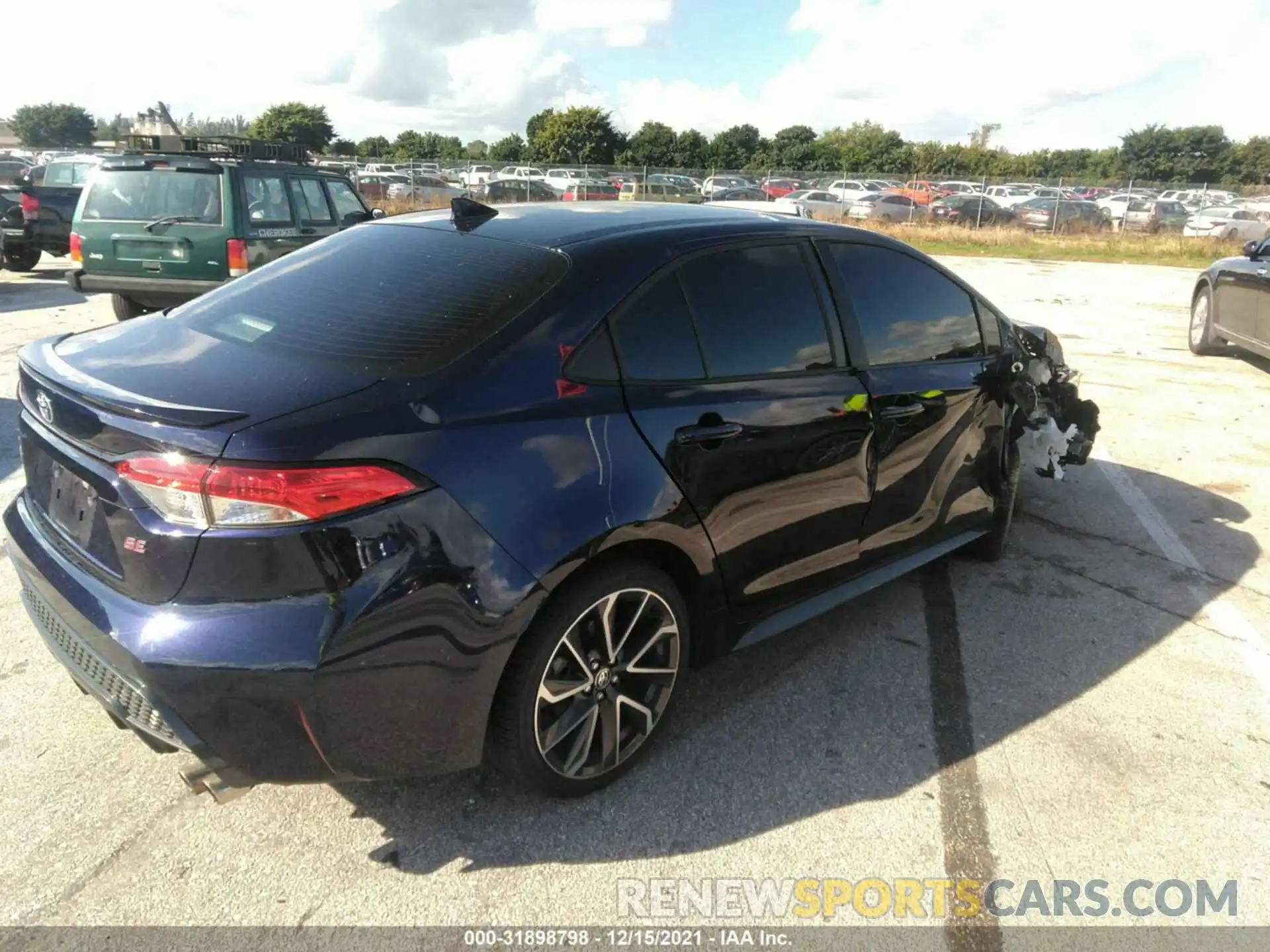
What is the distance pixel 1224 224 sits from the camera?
98.8 ft

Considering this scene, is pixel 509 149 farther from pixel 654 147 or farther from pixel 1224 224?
pixel 1224 224

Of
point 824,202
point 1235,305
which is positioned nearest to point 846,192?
point 824,202

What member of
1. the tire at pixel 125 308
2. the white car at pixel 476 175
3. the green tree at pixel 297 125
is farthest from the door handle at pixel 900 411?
the green tree at pixel 297 125

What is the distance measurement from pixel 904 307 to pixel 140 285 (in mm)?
7482

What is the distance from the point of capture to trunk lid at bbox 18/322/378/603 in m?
2.15

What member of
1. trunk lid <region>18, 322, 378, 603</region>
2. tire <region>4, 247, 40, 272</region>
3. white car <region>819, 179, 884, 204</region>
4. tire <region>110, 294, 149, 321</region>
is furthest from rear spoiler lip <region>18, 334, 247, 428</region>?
white car <region>819, 179, 884, 204</region>

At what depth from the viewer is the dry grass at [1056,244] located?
82.2 ft

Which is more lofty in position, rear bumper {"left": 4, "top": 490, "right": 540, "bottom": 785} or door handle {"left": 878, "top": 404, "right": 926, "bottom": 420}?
door handle {"left": 878, "top": 404, "right": 926, "bottom": 420}

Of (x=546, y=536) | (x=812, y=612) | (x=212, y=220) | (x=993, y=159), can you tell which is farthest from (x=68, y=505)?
(x=993, y=159)

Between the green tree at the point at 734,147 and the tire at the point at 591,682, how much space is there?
3040 inches

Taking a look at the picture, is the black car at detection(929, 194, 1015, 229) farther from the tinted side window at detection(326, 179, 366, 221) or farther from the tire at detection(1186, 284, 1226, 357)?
the tinted side window at detection(326, 179, 366, 221)

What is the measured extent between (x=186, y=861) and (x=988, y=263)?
77.9 feet

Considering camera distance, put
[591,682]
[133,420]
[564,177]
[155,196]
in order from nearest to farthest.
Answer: [133,420] → [591,682] → [155,196] → [564,177]

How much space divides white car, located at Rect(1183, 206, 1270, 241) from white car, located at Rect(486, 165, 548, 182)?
23.9m
